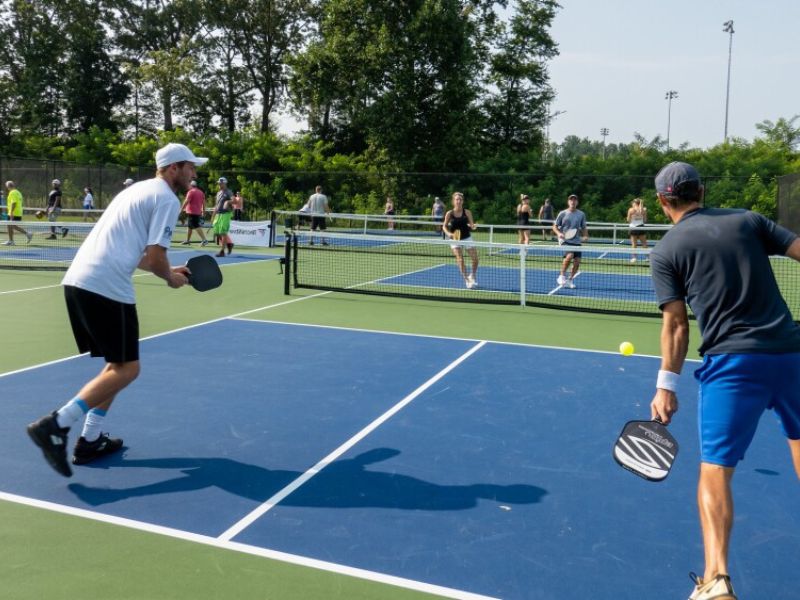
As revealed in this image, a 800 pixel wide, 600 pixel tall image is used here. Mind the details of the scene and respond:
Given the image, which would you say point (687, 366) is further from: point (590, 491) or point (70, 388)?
point (70, 388)

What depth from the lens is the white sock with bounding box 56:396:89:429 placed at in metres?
4.50

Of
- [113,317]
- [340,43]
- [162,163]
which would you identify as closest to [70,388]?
[113,317]

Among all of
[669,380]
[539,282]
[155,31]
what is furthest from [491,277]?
[155,31]

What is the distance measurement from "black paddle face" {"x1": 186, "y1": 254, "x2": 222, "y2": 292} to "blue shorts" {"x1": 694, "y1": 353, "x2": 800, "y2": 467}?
336cm

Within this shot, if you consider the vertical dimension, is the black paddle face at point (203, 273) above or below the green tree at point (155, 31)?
below

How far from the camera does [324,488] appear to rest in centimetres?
453

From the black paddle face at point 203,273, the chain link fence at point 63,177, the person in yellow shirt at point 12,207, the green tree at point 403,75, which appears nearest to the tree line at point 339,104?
the green tree at point 403,75

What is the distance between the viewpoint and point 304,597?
3281 mm

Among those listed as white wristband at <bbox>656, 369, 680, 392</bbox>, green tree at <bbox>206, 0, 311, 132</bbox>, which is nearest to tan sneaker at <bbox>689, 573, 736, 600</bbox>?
white wristband at <bbox>656, 369, 680, 392</bbox>

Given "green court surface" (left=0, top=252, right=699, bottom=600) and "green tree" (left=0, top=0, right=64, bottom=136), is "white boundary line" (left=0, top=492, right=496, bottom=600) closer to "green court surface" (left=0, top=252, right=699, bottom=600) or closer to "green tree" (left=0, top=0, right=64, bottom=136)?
"green court surface" (left=0, top=252, right=699, bottom=600)

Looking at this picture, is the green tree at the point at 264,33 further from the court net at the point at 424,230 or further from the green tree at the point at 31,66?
the court net at the point at 424,230

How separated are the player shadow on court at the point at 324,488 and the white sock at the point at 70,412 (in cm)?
39

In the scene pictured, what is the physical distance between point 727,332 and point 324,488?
8.22 ft

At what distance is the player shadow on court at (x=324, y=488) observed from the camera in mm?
4340
